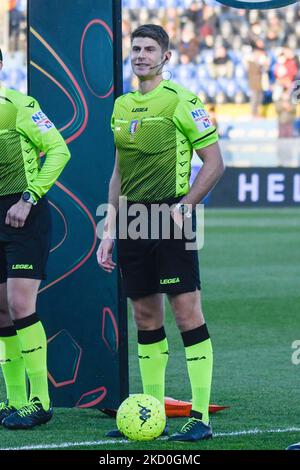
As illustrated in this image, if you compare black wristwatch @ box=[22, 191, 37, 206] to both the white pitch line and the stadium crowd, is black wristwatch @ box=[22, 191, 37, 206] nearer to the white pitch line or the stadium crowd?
the white pitch line

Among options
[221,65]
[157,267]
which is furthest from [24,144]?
[221,65]

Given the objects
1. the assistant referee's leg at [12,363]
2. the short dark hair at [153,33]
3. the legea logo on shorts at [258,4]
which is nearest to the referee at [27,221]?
the assistant referee's leg at [12,363]

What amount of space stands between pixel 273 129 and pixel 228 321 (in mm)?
15509

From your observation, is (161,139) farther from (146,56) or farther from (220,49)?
(220,49)

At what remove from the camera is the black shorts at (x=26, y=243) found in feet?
17.3

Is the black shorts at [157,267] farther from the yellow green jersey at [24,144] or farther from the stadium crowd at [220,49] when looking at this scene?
the stadium crowd at [220,49]

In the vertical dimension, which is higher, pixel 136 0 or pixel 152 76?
pixel 136 0

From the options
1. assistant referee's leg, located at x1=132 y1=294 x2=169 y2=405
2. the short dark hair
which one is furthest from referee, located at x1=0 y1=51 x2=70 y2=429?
the short dark hair

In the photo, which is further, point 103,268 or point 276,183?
point 276,183

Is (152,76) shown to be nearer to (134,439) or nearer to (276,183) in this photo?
(134,439)

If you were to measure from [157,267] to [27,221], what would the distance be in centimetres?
72

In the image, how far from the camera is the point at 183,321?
504 cm

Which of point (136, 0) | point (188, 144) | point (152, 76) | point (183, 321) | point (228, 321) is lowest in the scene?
point (228, 321)
